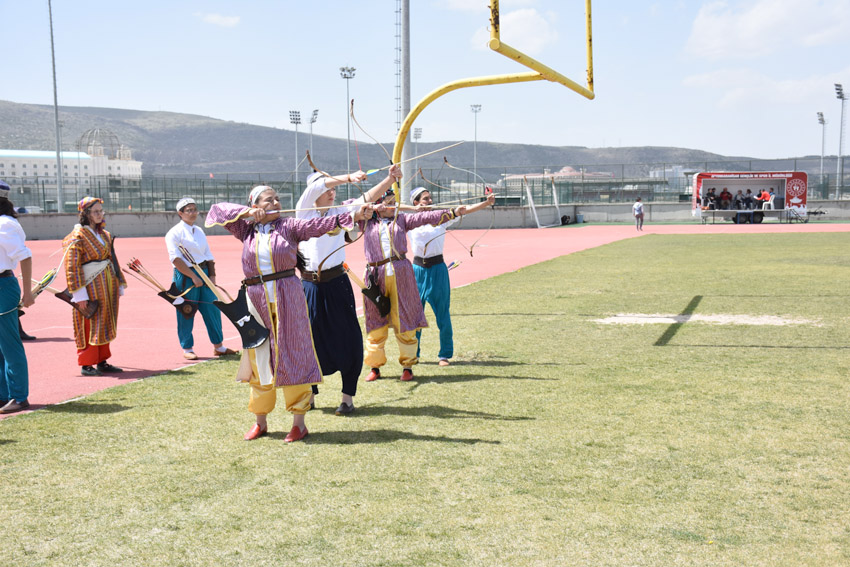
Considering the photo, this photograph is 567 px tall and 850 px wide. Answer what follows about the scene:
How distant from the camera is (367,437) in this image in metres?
5.63

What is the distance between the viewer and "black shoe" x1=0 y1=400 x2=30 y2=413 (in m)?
6.59

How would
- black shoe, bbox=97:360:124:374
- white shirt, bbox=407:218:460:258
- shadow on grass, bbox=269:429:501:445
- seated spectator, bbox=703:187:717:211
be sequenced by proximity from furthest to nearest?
seated spectator, bbox=703:187:717:211 → black shoe, bbox=97:360:124:374 → white shirt, bbox=407:218:460:258 → shadow on grass, bbox=269:429:501:445

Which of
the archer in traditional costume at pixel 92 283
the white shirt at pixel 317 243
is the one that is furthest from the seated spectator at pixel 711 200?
the white shirt at pixel 317 243

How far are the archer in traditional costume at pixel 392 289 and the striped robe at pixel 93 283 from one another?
2813 mm

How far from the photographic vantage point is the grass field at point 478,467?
12.5 ft

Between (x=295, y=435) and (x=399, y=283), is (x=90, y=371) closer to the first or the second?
(x=399, y=283)

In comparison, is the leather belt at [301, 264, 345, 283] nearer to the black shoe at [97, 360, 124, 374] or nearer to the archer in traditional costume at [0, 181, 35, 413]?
the archer in traditional costume at [0, 181, 35, 413]

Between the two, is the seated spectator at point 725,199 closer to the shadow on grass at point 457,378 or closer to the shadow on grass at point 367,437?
the shadow on grass at point 457,378

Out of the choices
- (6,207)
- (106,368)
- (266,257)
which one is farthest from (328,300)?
(106,368)

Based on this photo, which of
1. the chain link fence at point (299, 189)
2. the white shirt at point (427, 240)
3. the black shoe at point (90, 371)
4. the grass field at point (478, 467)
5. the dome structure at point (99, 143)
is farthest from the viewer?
the dome structure at point (99, 143)

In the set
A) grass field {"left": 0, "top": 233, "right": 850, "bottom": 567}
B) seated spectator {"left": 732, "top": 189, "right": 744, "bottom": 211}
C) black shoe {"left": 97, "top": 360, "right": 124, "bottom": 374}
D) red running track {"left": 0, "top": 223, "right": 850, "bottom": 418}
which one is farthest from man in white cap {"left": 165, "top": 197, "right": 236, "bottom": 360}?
seated spectator {"left": 732, "top": 189, "right": 744, "bottom": 211}

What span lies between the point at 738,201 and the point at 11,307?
4442 centimetres

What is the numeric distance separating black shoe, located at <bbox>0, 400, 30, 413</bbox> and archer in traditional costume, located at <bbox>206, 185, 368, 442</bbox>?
2466mm

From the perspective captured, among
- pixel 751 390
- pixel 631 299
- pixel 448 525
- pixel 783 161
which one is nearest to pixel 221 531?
pixel 448 525
